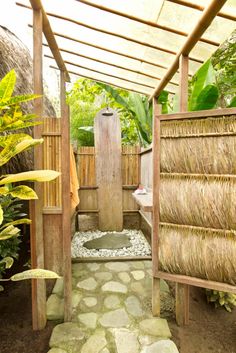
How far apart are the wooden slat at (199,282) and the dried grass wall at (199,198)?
0.04 m

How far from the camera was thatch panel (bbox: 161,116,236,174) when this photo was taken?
1.74 m

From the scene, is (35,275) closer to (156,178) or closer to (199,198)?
(156,178)

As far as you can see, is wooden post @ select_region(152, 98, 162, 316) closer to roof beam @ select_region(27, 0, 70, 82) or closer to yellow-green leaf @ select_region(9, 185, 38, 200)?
yellow-green leaf @ select_region(9, 185, 38, 200)

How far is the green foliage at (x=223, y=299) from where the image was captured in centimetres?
234

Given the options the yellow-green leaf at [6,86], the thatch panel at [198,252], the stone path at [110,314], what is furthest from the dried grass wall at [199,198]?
the yellow-green leaf at [6,86]

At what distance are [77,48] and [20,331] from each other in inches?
116

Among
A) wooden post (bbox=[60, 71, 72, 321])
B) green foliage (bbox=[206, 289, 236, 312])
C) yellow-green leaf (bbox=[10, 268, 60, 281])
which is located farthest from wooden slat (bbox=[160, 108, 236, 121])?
green foliage (bbox=[206, 289, 236, 312])

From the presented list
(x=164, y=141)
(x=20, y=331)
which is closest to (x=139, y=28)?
(x=164, y=141)

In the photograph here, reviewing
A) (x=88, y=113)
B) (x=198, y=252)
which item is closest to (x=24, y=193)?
(x=198, y=252)

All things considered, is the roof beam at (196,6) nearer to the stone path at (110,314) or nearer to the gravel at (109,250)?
the stone path at (110,314)

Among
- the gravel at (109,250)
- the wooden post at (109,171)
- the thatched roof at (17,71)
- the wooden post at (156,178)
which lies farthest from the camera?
the wooden post at (109,171)

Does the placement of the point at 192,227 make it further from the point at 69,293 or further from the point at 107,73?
the point at 107,73

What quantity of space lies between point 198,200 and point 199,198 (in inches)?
0.7

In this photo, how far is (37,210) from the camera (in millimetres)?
1994
